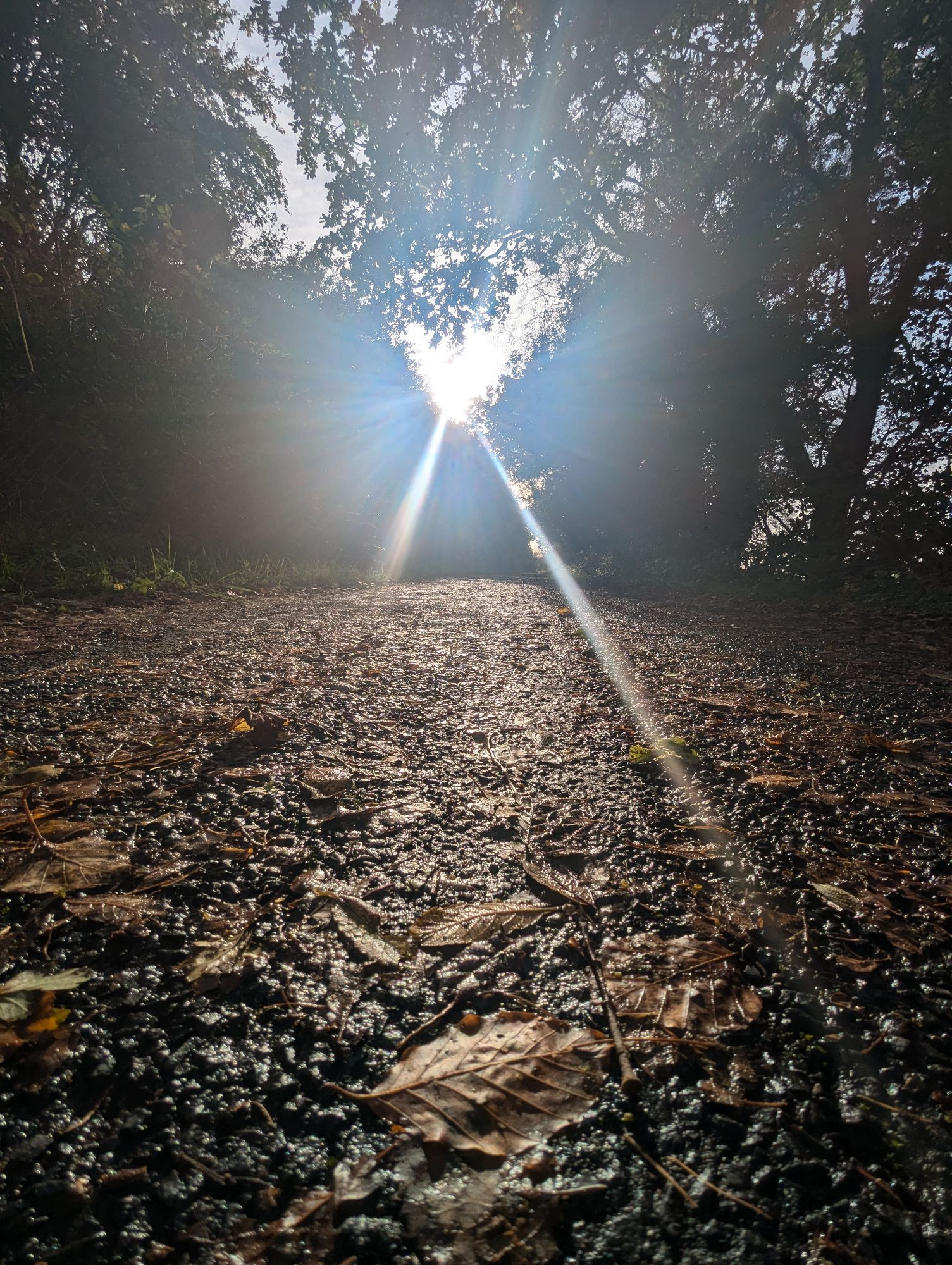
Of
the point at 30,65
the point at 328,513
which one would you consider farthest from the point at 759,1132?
the point at 30,65

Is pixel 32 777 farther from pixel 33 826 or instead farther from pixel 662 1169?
pixel 662 1169

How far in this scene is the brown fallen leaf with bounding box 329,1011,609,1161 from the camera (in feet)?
2.26

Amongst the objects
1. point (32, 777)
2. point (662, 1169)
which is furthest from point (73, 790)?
point (662, 1169)

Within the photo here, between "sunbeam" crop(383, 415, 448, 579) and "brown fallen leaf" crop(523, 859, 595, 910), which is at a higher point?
"sunbeam" crop(383, 415, 448, 579)

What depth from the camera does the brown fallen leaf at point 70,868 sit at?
1.06 metres

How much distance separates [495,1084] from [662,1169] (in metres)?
0.22

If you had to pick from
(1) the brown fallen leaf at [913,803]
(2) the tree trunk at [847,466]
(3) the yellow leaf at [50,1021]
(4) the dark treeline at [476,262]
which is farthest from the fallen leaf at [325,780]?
(2) the tree trunk at [847,466]

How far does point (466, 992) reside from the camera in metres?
0.89

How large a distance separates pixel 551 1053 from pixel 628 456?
14179 millimetres

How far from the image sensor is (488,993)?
0.89 m

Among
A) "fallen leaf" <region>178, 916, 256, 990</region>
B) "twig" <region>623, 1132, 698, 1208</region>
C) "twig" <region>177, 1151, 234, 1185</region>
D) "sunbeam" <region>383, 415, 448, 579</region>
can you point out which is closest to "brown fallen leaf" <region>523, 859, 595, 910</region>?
"twig" <region>623, 1132, 698, 1208</region>

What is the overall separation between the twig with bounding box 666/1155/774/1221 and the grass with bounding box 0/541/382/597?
5.12m

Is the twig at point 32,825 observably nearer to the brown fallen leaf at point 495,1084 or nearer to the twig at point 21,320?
the brown fallen leaf at point 495,1084

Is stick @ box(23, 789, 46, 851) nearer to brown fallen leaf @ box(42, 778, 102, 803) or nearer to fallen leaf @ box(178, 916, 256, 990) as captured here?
brown fallen leaf @ box(42, 778, 102, 803)
